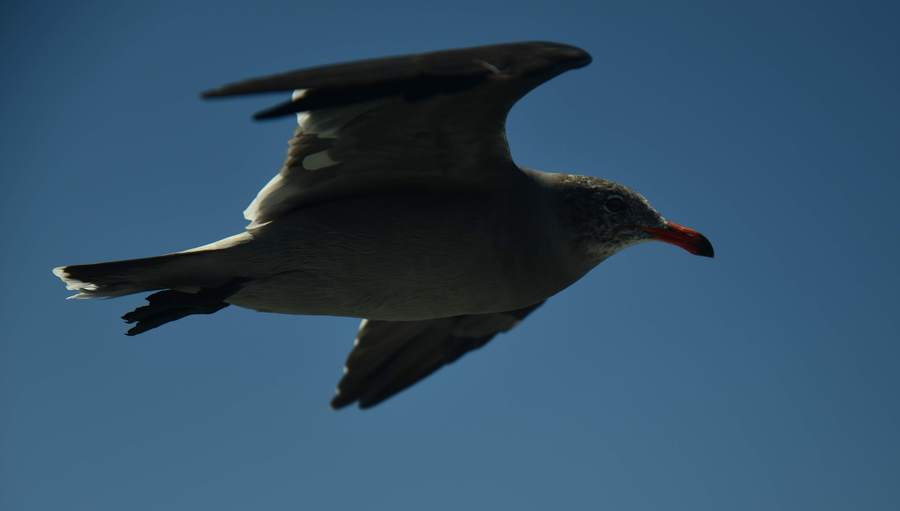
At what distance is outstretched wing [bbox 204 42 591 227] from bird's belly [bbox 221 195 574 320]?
17cm

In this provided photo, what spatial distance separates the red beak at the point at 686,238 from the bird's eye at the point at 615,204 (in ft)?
1.60

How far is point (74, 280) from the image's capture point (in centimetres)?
688

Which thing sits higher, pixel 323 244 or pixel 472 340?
pixel 323 244

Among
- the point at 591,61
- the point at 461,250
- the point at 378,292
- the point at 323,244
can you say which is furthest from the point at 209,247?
the point at 591,61

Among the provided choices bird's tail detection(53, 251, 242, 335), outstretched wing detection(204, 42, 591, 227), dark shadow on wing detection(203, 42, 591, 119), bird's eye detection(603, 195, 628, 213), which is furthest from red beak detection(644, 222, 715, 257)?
bird's tail detection(53, 251, 242, 335)

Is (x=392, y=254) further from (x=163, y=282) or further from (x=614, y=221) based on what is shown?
(x=614, y=221)

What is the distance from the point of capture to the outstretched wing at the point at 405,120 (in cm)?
529

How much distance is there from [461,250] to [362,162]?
915mm

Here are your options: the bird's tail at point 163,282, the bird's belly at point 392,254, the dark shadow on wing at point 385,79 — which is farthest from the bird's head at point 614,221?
the bird's tail at point 163,282

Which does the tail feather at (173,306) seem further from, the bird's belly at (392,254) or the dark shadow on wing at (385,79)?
the dark shadow on wing at (385,79)

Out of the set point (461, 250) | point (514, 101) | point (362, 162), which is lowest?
point (461, 250)

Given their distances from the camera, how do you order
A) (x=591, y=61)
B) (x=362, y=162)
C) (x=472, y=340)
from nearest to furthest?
(x=591, y=61)
(x=362, y=162)
(x=472, y=340)

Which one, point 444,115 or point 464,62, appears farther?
point 444,115

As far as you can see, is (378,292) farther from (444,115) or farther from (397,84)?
(397,84)
